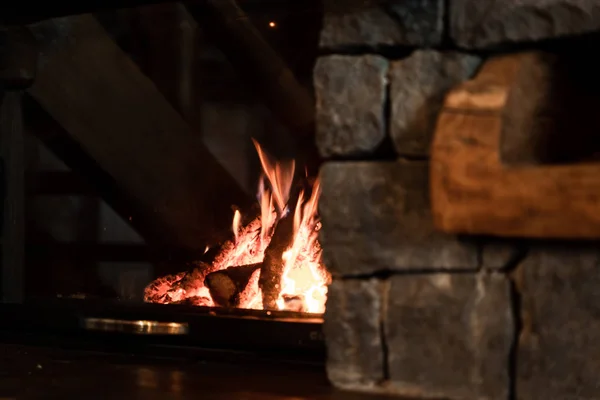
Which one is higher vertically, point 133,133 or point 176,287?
point 133,133

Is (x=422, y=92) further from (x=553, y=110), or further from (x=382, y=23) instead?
(x=553, y=110)

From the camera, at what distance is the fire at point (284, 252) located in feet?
7.09

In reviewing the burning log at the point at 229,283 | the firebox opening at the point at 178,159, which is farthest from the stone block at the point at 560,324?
the burning log at the point at 229,283

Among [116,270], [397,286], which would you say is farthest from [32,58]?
[397,286]

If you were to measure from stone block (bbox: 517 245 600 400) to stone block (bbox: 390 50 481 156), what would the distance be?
38 cm

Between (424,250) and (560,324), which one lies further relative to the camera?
(424,250)

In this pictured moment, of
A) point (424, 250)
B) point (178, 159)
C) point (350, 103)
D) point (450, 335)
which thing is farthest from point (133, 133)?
point (450, 335)

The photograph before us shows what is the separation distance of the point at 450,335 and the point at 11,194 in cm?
186

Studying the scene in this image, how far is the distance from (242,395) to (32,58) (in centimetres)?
157

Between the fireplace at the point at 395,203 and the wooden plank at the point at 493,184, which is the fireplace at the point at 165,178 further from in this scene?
the wooden plank at the point at 493,184

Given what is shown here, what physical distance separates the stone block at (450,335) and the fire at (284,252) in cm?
52

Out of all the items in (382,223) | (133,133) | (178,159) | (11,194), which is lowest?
(382,223)

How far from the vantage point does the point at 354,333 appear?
1.66 meters

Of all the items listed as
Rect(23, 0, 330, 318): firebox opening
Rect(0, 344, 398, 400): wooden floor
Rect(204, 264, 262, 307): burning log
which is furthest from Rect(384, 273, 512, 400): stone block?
Rect(204, 264, 262, 307): burning log
